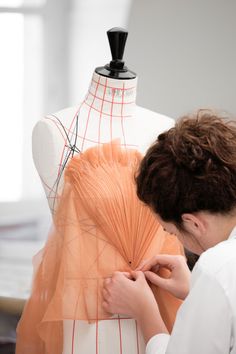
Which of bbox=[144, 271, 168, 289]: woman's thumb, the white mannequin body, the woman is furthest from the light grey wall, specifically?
the woman

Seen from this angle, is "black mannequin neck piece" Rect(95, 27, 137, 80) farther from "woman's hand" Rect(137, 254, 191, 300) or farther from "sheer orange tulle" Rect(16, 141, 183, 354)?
"woman's hand" Rect(137, 254, 191, 300)

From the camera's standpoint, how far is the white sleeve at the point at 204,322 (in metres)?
1.15

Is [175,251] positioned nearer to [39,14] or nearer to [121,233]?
[121,233]

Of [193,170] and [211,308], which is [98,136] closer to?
[193,170]

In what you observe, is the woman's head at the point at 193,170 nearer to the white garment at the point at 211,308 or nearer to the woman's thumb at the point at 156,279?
the white garment at the point at 211,308

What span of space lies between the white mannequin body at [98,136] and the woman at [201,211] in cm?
16

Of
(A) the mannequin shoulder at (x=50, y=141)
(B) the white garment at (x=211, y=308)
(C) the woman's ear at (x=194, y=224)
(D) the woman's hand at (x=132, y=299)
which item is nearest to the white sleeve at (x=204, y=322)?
(B) the white garment at (x=211, y=308)

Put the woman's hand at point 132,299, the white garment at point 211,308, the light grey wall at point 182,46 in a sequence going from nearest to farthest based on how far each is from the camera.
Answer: the white garment at point 211,308 < the woman's hand at point 132,299 < the light grey wall at point 182,46

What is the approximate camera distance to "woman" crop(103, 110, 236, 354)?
116 cm

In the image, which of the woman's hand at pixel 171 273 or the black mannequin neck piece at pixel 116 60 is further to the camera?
the black mannequin neck piece at pixel 116 60

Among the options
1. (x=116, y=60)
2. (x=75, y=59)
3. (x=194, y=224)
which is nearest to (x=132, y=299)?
(x=194, y=224)

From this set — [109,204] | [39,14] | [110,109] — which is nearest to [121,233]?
[109,204]

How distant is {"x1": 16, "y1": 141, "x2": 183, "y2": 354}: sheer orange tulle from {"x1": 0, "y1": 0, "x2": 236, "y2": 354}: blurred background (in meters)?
1.73

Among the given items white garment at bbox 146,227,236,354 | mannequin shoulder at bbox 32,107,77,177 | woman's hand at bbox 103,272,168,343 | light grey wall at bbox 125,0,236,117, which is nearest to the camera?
white garment at bbox 146,227,236,354
